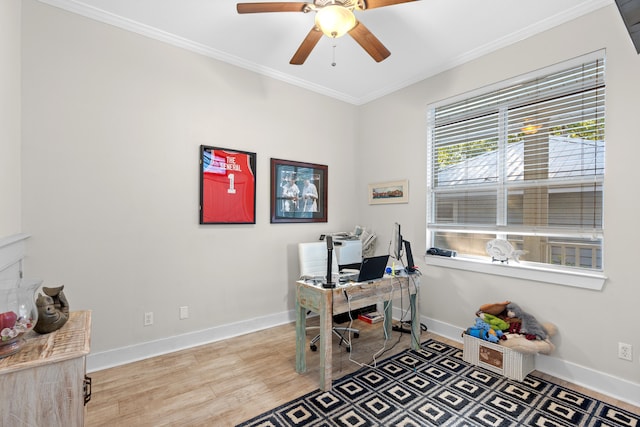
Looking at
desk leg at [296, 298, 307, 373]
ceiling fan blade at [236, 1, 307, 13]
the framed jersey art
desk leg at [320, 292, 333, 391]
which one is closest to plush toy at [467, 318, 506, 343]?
desk leg at [320, 292, 333, 391]

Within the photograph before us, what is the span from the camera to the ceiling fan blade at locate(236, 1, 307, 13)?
183cm

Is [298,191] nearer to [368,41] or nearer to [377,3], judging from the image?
[368,41]

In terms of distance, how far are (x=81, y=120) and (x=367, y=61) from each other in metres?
2.69

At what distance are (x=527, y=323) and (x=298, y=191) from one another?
2.60 metres

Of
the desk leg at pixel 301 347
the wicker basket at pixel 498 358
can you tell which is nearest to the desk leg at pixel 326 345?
the desk leg at pixel 301 347

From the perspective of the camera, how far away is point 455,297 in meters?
3.08

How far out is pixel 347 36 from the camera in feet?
8.92

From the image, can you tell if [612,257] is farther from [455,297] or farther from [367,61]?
[367,61]

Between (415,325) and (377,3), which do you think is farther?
(415,325)

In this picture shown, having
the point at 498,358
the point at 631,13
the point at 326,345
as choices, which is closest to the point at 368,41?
the point at 631,13

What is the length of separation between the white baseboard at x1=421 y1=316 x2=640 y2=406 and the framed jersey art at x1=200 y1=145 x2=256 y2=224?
2.97m

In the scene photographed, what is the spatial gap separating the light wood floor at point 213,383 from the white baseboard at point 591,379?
59 mm

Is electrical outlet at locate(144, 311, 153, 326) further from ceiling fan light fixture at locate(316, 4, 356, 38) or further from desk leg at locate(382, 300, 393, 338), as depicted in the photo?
ceiling fan light fixture at locate(316, 4, 356, 38)

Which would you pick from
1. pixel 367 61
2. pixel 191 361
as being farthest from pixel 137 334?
pixel 367 61
